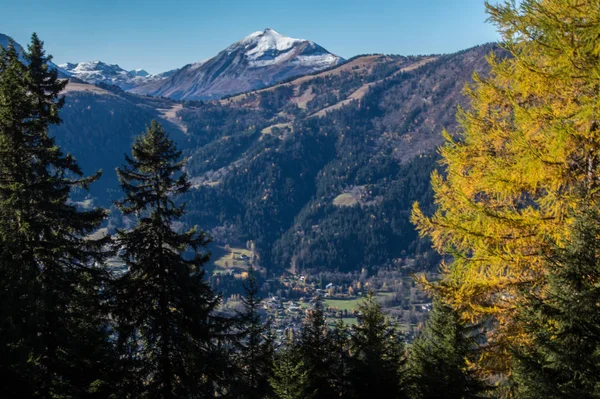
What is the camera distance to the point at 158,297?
16.8 metres

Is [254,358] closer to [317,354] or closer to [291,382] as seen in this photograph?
[317,354]

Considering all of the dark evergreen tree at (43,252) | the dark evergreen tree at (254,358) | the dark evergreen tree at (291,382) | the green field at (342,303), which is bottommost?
the green field at (342,303)

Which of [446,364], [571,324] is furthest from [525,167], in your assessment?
[446,364]

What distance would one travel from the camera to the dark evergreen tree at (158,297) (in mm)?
16703

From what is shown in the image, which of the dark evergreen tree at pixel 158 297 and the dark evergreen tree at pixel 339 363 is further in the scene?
the dark evergreen tree at pixel 339 363

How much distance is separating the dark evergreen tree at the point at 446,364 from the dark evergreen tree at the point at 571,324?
7.14 m

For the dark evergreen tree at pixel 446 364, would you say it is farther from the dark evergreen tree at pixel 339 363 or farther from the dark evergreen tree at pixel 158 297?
the dark evergreen tree at pixel 158 297

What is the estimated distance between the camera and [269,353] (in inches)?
813

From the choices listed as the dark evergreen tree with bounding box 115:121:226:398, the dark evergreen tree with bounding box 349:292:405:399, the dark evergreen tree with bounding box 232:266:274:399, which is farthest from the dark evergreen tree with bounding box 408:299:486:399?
the dark evergreen tree with bounding box 115:121:226:398

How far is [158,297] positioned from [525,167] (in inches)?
562

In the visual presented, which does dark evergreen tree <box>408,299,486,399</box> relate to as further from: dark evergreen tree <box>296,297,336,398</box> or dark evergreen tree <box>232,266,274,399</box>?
dark evergreen tree <box>232,266,274,399</box>

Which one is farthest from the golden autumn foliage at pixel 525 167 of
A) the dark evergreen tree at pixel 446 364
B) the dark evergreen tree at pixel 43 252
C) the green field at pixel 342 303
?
the green field at pixel 342 303

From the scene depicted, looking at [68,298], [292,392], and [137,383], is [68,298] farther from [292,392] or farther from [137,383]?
[292,392]

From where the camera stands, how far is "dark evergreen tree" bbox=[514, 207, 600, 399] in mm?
7777
